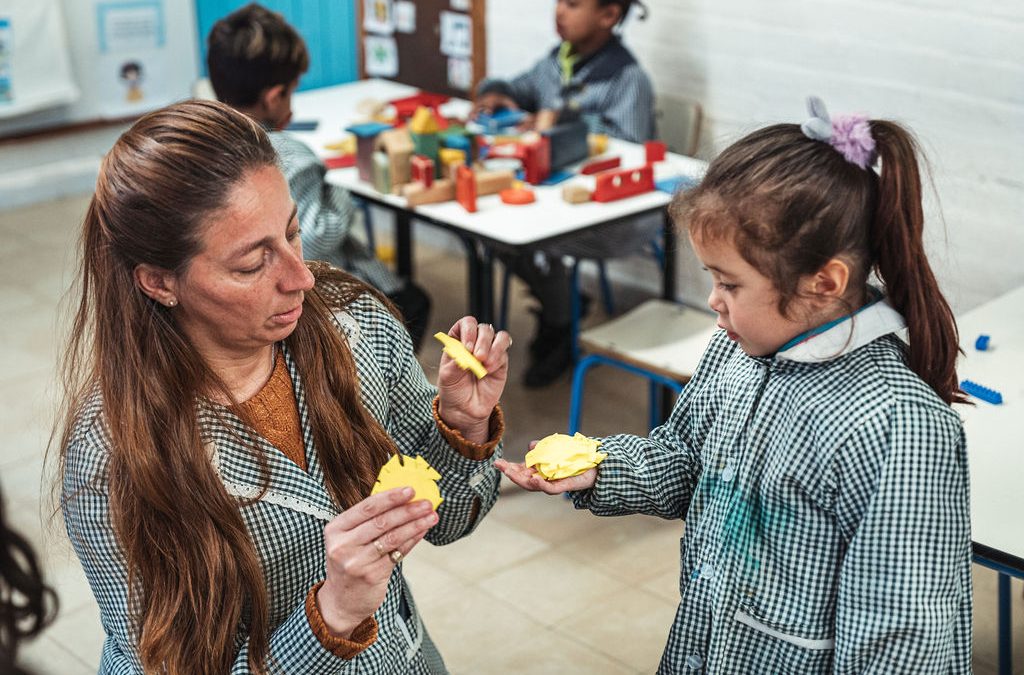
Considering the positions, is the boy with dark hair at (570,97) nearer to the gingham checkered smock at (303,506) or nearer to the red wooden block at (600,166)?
the red wooden block at (600,166)

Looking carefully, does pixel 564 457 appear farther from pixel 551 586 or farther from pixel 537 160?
pixel 537 160

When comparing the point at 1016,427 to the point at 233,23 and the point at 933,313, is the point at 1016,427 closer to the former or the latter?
the point at 933,313

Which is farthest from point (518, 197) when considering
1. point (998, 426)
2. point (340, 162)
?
point (998, 426)

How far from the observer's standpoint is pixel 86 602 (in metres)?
3.21

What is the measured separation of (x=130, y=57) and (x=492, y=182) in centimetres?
333

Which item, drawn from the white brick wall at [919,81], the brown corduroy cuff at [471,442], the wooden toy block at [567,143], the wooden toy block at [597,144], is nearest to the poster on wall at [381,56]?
the white brick wall at [919,81]

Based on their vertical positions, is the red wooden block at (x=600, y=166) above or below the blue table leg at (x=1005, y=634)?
above

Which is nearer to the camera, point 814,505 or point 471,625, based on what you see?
point 814,505

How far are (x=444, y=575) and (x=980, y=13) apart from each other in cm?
→ 228

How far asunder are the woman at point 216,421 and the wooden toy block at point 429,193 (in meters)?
1.85

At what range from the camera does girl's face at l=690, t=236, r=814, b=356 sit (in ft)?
4.93

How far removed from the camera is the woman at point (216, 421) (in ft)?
5.18

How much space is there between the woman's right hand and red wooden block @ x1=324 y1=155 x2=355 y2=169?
2709 mm

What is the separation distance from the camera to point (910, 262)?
148 centimetres
